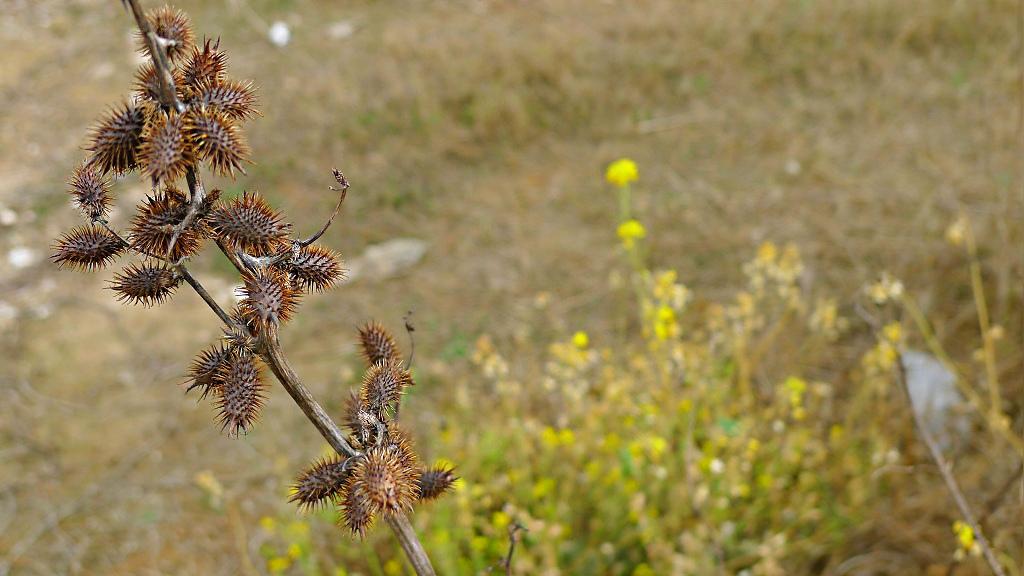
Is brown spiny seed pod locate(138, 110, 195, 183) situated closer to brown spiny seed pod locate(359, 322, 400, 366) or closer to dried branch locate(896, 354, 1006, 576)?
brown spiny seed pod locate(359, 322, 400, 366)

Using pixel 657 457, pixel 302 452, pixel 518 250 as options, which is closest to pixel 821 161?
pixel 518 250

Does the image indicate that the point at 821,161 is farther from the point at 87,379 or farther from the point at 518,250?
the point at 87,379

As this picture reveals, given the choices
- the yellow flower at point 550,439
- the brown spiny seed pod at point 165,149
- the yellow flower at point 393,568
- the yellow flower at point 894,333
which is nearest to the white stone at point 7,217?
the yellow flower at point 393,568

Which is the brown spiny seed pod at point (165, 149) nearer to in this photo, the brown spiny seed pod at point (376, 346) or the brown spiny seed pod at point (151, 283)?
the brown spiny seed pod at point (151, 283)

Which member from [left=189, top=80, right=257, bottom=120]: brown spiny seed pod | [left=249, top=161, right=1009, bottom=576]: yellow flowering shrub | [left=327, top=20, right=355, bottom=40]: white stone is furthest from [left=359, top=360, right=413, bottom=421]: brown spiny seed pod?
[left=327, top=20, right=355, bottom=40]: white stone

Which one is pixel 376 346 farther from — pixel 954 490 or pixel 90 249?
pixel 954 490

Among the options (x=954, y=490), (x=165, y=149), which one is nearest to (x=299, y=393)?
(x=165, y=149)
